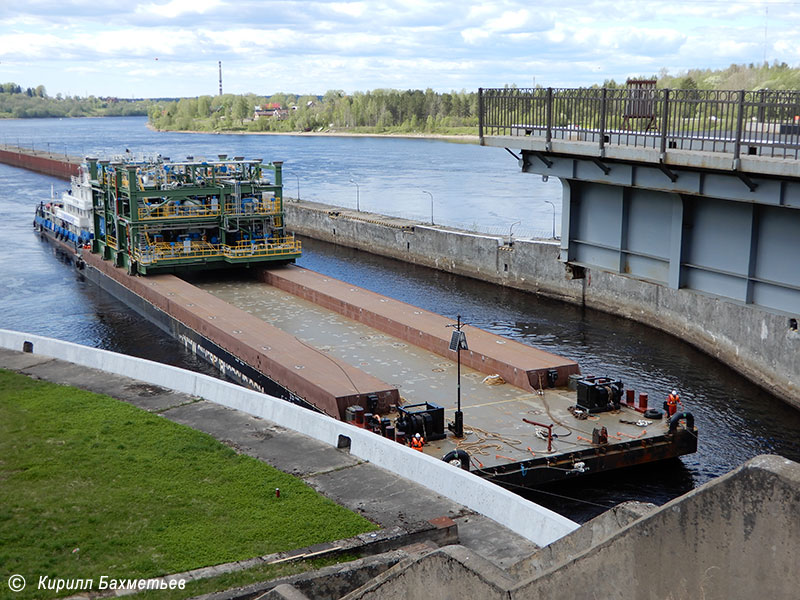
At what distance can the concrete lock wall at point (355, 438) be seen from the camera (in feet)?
51.9

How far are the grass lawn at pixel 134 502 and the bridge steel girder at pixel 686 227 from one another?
6.72 metres

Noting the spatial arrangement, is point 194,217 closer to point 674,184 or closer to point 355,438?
point 355,438

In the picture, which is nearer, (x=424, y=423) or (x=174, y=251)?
(x=424, y=423)

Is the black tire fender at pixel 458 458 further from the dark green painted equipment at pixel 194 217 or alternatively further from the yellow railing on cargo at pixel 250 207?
the yellow railing on cargo at pixel 250 207

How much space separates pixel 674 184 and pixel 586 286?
33.8m

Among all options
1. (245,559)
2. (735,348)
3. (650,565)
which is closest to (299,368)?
(245,559)

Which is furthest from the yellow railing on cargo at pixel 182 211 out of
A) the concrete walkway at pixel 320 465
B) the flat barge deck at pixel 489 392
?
the concrete walkway at pixel 320 465

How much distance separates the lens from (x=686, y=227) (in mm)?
13758

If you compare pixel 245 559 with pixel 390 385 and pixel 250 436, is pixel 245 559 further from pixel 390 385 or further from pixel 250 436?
pixel 390 385

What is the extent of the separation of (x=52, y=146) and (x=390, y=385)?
187 m

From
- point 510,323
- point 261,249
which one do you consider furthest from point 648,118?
point 261,249

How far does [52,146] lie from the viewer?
19225 cm

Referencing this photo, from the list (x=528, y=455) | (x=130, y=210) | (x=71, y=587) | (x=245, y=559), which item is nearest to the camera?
(x=71, y=587)

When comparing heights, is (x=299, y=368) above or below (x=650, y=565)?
below
